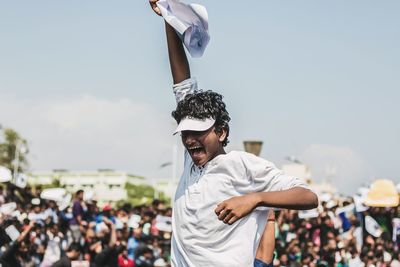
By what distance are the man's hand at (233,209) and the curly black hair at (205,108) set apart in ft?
1.64

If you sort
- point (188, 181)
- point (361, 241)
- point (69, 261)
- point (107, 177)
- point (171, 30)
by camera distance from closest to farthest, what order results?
point (188, 181) → point (171, 30) → point (69, 261) → point (361, 241) → point (107, 177)

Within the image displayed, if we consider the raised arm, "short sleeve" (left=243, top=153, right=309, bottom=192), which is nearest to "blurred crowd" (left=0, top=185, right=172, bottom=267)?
the raised arm

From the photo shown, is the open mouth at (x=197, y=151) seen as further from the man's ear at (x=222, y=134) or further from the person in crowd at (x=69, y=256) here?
the person in crowd at (x=69, y=256)

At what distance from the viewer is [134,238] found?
46.8 feet

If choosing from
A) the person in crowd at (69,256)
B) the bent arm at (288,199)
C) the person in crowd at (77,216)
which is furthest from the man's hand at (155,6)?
the person in crowd at (77,216)

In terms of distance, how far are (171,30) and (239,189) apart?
935 mm

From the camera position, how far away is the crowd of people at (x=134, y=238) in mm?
13086

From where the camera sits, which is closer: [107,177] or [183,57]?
[183,57]

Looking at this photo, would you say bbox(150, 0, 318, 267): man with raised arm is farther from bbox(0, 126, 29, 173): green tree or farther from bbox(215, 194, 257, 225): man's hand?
bbox(0, 126, 29, 173): green tree

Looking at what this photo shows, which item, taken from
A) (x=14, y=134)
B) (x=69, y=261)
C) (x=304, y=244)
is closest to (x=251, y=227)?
(x=69, y=261)

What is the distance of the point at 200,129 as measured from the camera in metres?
3.33

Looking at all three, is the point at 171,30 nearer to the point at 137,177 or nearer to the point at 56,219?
the point at 56,219

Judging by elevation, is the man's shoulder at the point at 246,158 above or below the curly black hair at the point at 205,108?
below

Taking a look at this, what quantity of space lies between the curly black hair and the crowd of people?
9.12 m
